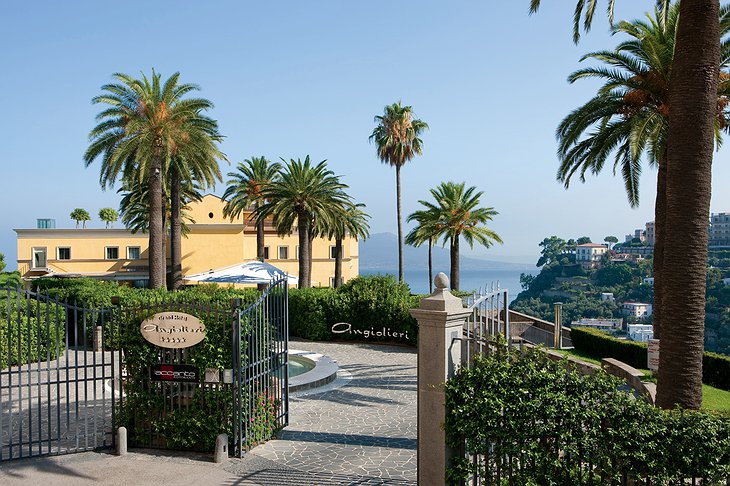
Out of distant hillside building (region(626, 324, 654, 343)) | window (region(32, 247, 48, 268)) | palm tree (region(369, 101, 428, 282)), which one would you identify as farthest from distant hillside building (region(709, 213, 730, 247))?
window (region(32, 247, 48, 268))

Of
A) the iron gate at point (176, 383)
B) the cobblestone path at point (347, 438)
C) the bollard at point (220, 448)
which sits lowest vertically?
the cobblestone path at point (347, 438)

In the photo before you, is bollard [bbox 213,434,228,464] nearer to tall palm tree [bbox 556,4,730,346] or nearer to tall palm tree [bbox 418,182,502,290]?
tall palm tree [bbox 556,4,730,346]

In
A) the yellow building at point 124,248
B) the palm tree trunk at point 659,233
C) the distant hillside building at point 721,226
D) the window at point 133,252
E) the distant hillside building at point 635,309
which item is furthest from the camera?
the distant hillside building at point 721,226

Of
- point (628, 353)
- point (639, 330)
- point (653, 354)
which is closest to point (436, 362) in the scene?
point (653, 354)

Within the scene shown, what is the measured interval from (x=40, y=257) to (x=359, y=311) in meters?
42.0

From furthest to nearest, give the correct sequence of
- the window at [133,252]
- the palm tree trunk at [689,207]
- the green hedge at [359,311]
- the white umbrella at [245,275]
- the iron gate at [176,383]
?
1. the window at [133,252]
2. the green hedge at [359,311]
3. the white umbrella at [245,275]
4. the iron gate at [176,383]
5. the palm tree trunk at [689,207]

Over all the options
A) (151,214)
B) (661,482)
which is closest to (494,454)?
(661,482)

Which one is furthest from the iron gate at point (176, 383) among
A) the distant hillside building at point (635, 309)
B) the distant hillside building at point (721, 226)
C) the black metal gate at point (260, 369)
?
the distant hillside building at point (721, 226)

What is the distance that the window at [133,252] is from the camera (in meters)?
55.8

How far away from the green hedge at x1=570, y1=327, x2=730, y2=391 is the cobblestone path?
8841mm

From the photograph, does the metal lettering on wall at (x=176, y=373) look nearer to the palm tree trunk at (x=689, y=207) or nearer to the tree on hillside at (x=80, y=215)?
the palm tree trunk at (x=689, y=207)

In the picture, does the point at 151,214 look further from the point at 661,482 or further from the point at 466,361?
the point at 661,482

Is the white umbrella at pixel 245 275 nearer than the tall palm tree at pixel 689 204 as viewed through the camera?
No

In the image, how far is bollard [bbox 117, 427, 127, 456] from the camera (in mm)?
9688
